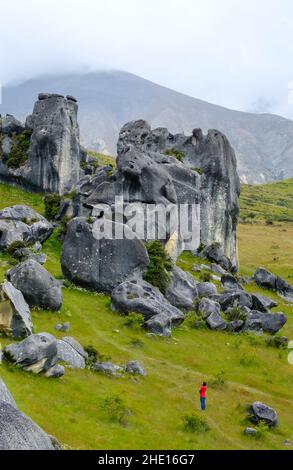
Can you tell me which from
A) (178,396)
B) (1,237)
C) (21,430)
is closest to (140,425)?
(178,396)

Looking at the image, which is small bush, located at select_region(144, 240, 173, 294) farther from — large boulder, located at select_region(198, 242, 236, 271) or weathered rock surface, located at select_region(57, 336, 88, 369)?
large boulder, located at select_region(198, 242, 236, 271)

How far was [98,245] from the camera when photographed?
54094mm

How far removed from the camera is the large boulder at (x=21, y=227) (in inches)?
2322

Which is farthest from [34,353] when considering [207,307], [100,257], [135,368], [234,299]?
[234,299]

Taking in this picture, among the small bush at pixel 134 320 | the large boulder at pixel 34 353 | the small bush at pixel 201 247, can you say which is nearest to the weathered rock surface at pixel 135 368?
the large boulder at pixel 34 353

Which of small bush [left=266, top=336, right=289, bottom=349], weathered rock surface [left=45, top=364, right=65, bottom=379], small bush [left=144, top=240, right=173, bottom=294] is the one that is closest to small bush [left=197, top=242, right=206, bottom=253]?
small bush [left=144, top=240, right=173, bottom=294]

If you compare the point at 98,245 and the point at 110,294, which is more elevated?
the point at 98,245

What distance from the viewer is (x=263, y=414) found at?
114ft

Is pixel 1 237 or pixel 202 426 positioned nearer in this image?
pixel 202 426

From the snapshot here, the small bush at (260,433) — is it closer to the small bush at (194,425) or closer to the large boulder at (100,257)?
the small bush at (194,425)

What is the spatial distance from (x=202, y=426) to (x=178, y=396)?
164 inches

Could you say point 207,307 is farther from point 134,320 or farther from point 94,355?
point 94,355

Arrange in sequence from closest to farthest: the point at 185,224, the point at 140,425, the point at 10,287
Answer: the point at 140,425, the point at 10,287, the point at 185,224

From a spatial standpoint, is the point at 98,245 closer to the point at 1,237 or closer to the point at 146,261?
the point at 146,261
